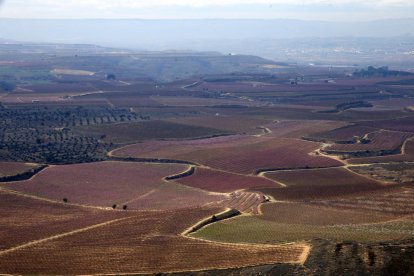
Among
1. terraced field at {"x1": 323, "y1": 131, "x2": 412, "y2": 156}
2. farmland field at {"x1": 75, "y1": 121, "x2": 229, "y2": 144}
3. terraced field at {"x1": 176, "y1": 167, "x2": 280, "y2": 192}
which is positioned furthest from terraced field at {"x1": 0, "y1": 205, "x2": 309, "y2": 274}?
farmland field at {"x1": 75, "y1": 121, "x2": 229, "y2": 144}

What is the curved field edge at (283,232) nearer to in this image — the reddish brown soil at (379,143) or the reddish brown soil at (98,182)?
the reddish brown soil at (98,182)

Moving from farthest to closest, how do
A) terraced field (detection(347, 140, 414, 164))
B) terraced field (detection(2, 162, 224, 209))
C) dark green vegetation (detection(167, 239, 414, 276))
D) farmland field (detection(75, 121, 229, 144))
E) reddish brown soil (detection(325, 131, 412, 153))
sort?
farmland field (detection(75, 121, 229, 144)) < reddish brown soil (detection(325, 131, 412, 153)) < terraced field (detection(347, 140, 414, 164)) < terraced field (detection(2, 162, 224, 209)) < dark green vegetation (detection(167, 239, 414, 276))

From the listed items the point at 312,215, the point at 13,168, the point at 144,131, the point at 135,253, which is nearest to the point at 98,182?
the point at 13,168

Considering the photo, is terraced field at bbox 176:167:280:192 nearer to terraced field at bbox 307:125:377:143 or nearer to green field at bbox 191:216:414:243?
green field at bbox 191:216:414:243

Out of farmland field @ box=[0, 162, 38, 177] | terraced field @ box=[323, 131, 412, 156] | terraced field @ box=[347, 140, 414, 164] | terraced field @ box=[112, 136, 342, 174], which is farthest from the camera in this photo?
terraced field @ box=[323, 131, 412, 156]

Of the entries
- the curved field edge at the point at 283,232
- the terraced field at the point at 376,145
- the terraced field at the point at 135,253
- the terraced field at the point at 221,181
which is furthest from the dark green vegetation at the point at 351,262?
the terraced field at the point at 376,145

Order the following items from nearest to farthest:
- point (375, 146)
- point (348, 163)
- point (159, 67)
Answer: point (348, 163) < point (375, 146) < point (159, 67)

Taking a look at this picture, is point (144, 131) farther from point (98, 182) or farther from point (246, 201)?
point (246, 201)

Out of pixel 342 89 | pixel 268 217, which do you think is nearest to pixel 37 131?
pixel 268 217

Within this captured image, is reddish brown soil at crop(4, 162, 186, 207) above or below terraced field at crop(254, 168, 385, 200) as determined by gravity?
below

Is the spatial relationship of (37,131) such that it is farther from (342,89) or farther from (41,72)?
(41,72)

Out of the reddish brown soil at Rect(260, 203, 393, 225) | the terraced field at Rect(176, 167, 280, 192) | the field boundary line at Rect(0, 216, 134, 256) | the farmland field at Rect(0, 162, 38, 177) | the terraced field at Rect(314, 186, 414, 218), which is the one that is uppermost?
the terraced field at Rect(314, 186, 414, 218)
